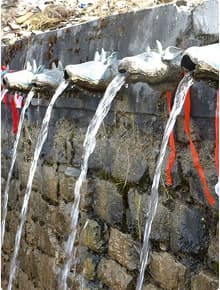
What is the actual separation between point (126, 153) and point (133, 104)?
0.26m

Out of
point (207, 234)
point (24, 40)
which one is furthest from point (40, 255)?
point (207, 234)

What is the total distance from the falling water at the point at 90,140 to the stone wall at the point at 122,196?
0.26 ft

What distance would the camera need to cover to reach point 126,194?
280cm

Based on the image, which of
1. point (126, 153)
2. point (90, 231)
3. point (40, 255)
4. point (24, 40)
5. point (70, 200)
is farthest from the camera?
point (24, 40)

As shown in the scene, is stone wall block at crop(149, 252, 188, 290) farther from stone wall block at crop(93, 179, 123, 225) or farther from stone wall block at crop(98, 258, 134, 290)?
stone wall block at crop(93, 179, 123, 225)

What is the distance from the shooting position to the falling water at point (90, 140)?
242cm

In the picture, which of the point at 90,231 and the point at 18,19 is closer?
the point at 90,231

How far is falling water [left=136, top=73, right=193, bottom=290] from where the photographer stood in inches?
81.4

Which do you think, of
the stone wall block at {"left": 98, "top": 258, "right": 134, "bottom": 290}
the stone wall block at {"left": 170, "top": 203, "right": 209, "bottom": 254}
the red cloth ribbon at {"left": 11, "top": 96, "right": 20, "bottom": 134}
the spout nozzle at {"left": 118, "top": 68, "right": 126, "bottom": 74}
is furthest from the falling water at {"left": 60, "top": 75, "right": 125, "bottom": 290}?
the red cloth ribbon at {"left": 11, "top": 96, "right": 20, "bottom": 134}

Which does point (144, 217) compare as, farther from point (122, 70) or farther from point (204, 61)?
point (204, 61)

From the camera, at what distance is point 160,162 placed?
89.7 inches

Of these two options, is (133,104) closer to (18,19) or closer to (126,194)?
(126,194)

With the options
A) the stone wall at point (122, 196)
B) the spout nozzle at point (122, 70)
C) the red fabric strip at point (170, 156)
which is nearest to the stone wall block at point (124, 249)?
the stone wall at point (122, 196)

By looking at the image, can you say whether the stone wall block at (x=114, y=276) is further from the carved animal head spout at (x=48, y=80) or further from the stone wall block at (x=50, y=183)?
the carved animal head spout at (x=48, y=80)
